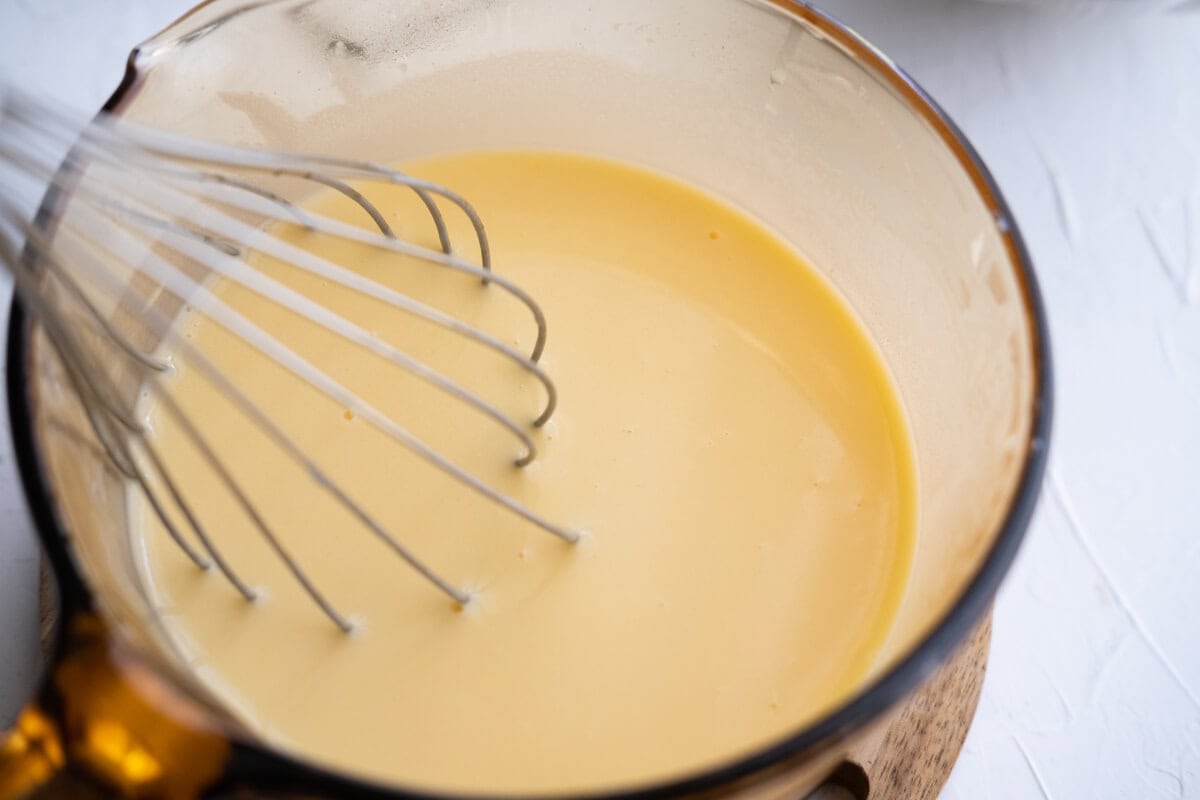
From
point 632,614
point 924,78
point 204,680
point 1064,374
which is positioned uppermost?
point 924,78

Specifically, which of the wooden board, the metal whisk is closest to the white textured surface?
the wooden board

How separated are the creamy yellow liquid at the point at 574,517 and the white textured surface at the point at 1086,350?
0.12m

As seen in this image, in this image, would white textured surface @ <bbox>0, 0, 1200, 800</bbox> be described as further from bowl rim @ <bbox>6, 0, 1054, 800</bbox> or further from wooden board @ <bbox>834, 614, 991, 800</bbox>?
bowl rim @ <bbox>6, 0, 1054, 800</bbox>

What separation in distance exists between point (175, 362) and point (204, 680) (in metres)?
0.20

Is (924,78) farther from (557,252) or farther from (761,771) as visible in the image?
(761,771)

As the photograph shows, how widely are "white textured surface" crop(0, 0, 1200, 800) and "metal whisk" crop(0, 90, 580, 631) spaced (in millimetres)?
155

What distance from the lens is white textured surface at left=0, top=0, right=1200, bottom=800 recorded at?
66 centimetres

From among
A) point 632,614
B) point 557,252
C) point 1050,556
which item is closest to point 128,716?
point 632,614

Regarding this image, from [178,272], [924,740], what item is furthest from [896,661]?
[178,272]

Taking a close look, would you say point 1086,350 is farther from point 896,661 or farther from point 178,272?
point 178,272

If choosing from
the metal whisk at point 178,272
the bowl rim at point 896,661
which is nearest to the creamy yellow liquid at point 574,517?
the metal whisk at point 178,272

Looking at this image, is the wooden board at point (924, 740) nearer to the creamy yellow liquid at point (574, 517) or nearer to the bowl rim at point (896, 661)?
the creamy yellow liquid at point (574, 517)

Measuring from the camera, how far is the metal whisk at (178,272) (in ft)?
1.48

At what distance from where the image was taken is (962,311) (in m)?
0.59
